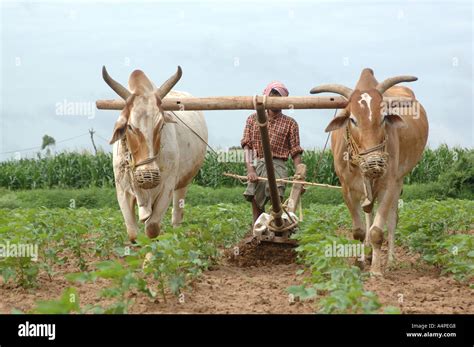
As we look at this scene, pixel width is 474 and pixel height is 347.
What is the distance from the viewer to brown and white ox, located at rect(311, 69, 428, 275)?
7.65 m

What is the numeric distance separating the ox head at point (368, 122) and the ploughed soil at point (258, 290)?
1188mm

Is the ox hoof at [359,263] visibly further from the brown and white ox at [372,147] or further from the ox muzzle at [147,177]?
the ox muzzle at [147,177]

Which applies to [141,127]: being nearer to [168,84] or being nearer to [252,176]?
Answer: [168,84]

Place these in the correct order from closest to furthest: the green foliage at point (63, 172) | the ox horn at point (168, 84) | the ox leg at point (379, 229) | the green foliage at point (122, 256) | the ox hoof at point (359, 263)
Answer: the green foliage at point (122, 256), the ox leg at point (379, 229), the ox horn at point (168, 84), the ox hoof at point (359, 263), the green foliage at point (63, 172)

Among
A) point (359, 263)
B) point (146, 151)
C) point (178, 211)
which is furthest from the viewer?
point (178, 211)

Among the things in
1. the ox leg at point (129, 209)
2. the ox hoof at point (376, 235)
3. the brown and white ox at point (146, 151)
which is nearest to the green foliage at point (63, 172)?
the brown and white ox at point (146, 151)

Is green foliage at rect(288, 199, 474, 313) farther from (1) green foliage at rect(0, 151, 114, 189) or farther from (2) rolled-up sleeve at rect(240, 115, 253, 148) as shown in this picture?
(1) green foliage at rect(0, 151, 114, 189)

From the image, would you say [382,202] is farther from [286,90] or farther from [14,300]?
[14,300]

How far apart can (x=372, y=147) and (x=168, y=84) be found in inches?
88.3

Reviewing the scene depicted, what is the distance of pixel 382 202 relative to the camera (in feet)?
27.2

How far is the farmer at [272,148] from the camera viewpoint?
32.0 ft

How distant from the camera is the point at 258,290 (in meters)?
7.56

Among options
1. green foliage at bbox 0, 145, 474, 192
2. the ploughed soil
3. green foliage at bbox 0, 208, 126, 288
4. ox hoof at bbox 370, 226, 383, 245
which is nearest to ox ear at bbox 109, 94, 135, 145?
green foliage at bbox 0, 208, 126, 288

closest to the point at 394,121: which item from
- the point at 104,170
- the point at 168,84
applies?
the point at 168,84
